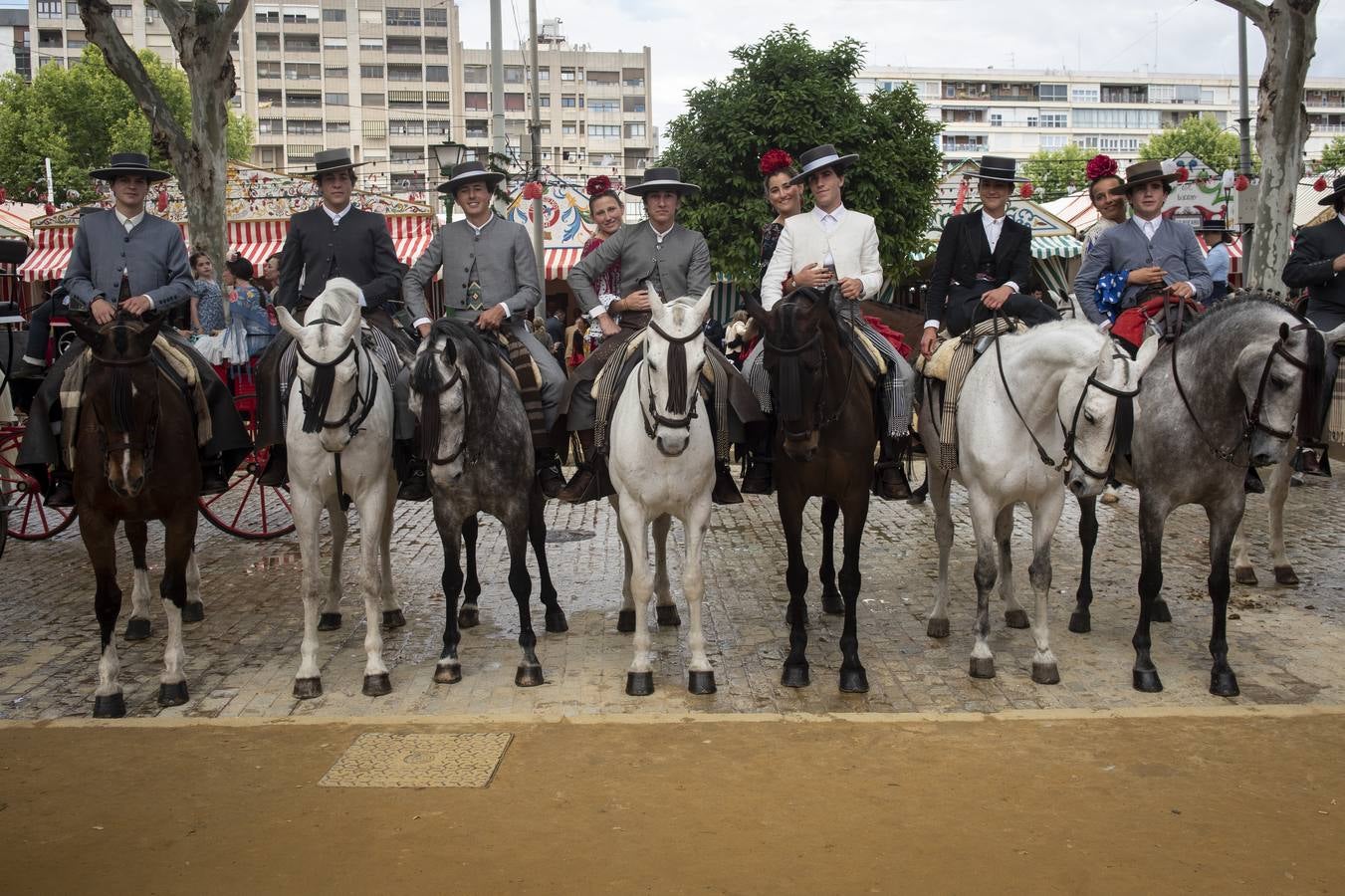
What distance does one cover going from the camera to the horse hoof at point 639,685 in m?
6.83

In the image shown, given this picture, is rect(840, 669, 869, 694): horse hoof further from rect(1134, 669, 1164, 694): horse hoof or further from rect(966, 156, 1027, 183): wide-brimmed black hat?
rect(966, 156, 1027, 183): wide-brimmed black hat

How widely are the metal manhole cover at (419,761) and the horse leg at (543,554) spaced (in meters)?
1.81

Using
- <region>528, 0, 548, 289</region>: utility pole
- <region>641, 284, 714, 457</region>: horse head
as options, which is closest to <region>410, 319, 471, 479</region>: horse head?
<region>641, 284, 714, 457</region>: horse head

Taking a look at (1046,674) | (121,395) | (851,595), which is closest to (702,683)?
(851,595)

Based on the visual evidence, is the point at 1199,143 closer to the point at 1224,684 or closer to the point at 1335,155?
the point at 1335,155

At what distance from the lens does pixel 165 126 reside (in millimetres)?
13992

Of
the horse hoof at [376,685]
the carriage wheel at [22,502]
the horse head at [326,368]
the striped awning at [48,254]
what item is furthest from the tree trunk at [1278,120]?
the striped awning at [48,254]

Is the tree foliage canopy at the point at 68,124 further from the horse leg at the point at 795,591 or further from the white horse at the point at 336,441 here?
the horse leg at the point at 795,591

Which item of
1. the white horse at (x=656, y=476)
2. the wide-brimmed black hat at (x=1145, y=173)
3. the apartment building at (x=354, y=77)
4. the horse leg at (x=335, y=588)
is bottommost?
the horse leg at (x=335, y=588)

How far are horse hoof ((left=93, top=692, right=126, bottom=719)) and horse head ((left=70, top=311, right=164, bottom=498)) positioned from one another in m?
1.13

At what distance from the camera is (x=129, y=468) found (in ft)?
21.4

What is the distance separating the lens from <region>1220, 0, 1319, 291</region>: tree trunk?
13250 mm

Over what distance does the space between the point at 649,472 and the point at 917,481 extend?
911cm

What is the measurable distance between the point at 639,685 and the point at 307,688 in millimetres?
1953
